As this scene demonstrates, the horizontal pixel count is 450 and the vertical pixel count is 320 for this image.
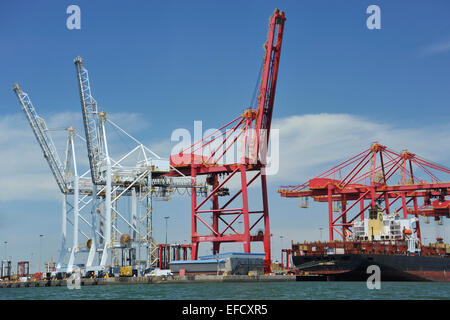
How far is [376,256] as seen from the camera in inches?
2758

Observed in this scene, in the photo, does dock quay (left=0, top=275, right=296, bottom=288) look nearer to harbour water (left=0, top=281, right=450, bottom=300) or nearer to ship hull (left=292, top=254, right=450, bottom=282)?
ship hull (left=292, top=254, right=450, bottom=282)

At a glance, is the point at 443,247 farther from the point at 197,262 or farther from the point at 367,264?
the point at 197,262

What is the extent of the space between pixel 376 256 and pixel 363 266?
2493mm

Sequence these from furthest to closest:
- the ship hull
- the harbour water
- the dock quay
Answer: the ship hull < the dock quay < the harbour water

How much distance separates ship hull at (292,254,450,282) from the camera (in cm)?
6906

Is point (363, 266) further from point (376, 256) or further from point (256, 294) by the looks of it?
point (256, 294)

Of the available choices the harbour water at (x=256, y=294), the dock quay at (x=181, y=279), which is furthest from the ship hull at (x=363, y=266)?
the harbour water at (x=256, y=294)

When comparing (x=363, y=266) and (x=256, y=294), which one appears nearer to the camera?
(x=256, y=294)

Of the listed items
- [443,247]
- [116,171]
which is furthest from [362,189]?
[116,171]

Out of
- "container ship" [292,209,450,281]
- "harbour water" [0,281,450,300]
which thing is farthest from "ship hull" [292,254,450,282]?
"harbour water" [0,281,450,300]

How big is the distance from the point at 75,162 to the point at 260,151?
97.8 feet

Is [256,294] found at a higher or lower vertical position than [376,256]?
lower

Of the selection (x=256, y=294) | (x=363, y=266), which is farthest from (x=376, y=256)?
(x=256, y=294)

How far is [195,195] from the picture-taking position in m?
78.9
